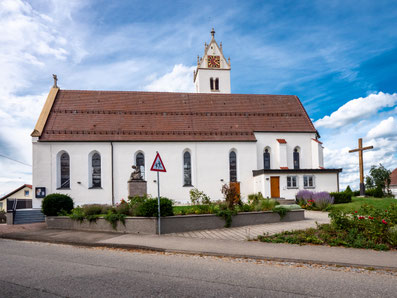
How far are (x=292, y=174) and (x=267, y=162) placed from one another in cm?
386

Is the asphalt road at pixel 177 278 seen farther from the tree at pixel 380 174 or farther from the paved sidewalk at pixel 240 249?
the tree at pixel 380 174

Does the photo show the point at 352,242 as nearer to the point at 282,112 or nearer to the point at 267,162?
the point at 267,162

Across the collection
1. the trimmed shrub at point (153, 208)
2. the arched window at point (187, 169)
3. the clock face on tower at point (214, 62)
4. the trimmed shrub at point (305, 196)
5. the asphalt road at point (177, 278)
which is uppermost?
the clock face on tower at point (214, 62)

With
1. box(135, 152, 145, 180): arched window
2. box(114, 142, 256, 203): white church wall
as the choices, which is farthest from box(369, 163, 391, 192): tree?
box(135, 152, 145, 180): arched window

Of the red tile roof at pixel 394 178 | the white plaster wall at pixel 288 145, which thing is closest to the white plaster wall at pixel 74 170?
the white plaster wall at pixel 288 145

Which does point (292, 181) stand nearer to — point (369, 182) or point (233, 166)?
point (233, 166)

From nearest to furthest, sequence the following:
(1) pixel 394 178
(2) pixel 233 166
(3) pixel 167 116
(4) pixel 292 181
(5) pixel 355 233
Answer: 1. (5) pixel 355 233
2. (4) pixel 292 181
3. (2) pixel 233 166
4. (3) pixel 167 116
5. (1) pixel 394 178

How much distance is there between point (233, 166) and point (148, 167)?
7.52 meters

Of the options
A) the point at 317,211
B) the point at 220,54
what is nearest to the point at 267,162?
the point at 317,211

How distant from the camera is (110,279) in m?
6.38

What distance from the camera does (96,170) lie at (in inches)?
1091

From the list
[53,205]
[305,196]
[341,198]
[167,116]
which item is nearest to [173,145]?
[167,116]

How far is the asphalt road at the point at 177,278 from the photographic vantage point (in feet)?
18.2

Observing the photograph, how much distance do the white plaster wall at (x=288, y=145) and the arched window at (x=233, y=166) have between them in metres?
2.24
